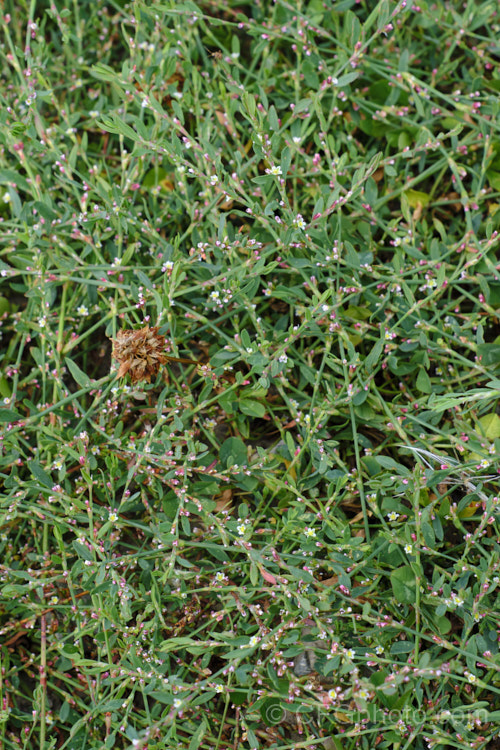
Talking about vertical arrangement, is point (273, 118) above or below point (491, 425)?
→ above

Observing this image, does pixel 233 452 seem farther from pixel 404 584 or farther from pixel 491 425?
pixel 491 425

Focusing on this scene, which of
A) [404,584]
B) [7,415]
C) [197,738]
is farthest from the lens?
[7,415]

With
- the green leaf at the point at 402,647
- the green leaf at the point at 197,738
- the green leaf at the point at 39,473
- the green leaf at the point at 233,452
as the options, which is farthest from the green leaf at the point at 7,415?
the green leaf at the point at 402,647

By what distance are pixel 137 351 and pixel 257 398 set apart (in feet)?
1.24

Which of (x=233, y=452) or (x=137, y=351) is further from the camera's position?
(x=233, y=452)

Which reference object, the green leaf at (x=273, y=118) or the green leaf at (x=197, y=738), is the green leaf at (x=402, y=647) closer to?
the green leaf at (x=197, y=738)

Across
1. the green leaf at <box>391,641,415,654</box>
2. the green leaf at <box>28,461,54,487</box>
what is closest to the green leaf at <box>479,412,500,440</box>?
the green leaf at <box>391,641,415,654</box>

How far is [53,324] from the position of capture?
177 centimetres

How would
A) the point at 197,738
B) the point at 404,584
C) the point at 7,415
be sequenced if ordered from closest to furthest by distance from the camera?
the point at 197,738
the point at 404,584
the point at 7,415

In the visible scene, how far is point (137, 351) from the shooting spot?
1456mm

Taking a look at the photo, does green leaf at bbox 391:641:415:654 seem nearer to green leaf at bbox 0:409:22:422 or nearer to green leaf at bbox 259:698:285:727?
green leaf at bbox 259:698:285:727

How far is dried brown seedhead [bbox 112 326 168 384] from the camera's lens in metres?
1.45

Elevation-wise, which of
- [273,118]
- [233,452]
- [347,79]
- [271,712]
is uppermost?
[347,79]

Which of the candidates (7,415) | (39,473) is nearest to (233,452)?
(39,473)
